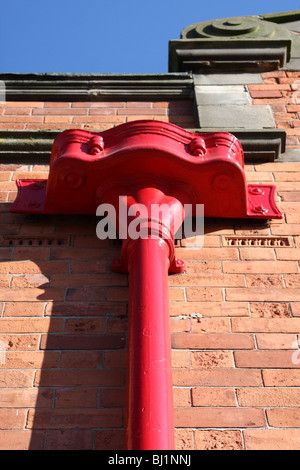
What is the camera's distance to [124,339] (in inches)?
101

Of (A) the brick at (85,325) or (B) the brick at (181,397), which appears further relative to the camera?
(A) the brick at (85,325)

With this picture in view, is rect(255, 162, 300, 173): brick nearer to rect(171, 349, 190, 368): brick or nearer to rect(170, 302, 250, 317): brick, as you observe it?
rect(170, 302, 250, 317): brick

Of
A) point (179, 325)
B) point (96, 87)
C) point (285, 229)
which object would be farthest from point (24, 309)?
point (96, 87)

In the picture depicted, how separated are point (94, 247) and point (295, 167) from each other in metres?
1.33

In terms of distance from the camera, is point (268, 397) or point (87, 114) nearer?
point (268, 397)

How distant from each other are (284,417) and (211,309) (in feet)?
1.92

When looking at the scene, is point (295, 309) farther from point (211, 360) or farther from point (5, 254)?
point (5, 254)

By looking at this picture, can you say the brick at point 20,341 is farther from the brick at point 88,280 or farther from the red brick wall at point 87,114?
the red brick wall at point 87,114

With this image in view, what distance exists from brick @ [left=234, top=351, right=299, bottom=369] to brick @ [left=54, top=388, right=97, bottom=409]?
0.63 metres

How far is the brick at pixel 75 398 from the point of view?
92.1 inches

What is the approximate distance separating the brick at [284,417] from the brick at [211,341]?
1.03 feet

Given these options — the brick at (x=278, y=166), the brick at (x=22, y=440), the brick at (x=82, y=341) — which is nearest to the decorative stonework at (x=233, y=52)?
the brick at (x=278, y=166)
